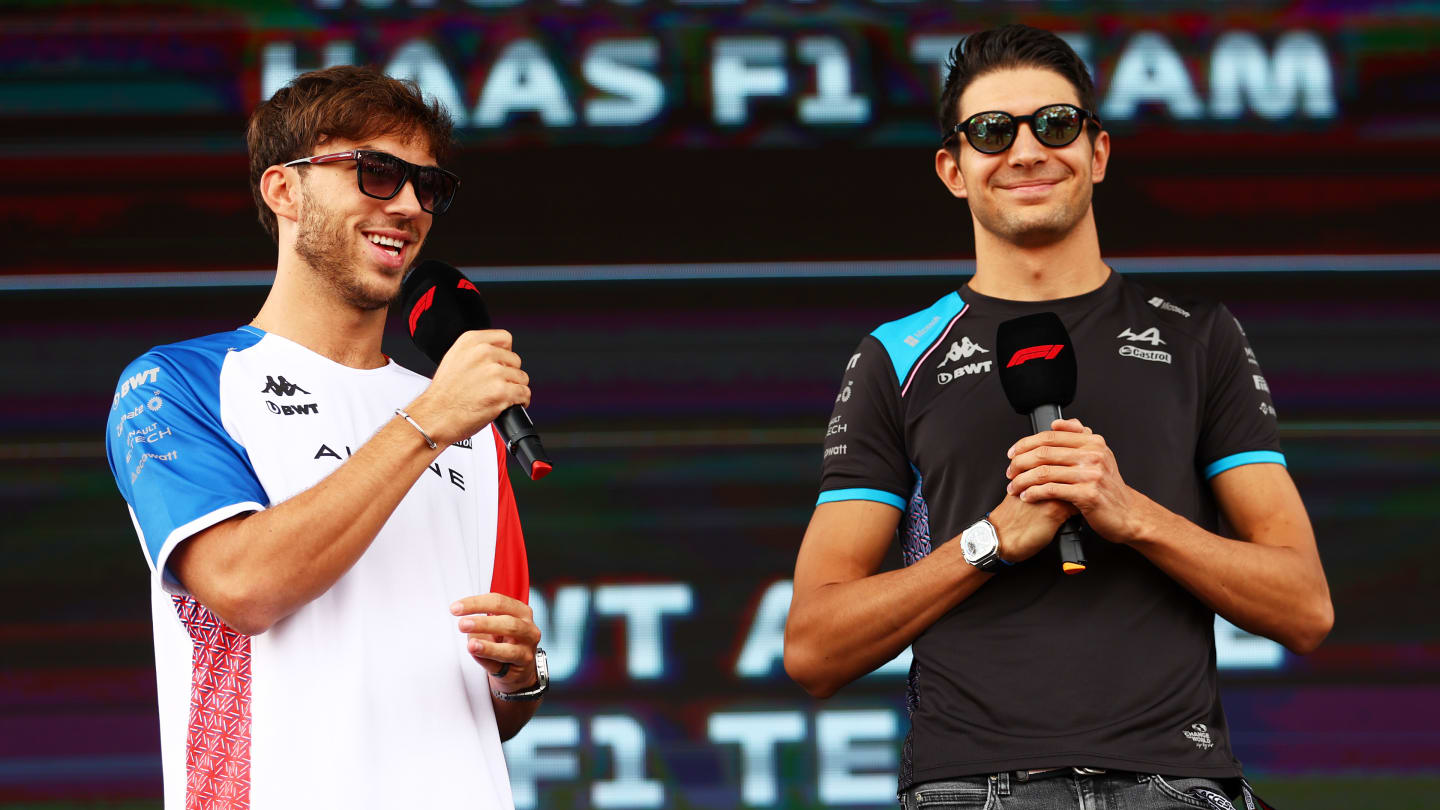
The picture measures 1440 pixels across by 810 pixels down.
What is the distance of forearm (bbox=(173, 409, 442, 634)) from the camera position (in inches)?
60.5

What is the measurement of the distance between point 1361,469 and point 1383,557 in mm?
160

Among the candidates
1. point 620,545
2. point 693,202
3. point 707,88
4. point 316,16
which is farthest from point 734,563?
point 316,16

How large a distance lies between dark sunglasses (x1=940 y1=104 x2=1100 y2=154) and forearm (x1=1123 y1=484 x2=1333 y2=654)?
484 millimetres

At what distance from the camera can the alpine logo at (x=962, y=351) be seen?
1.93m

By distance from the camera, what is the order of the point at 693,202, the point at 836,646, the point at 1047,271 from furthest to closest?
the point at 693,202 < the point at 1047,271 < the point at 836,646

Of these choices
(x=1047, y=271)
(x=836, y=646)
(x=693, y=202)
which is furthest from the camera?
(x=693, y=202)

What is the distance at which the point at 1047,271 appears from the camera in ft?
6.45

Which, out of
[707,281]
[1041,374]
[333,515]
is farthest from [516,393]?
[707,281]

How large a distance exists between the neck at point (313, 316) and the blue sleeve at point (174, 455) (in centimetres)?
11

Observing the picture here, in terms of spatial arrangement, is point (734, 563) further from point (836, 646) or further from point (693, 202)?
point (836, 646)

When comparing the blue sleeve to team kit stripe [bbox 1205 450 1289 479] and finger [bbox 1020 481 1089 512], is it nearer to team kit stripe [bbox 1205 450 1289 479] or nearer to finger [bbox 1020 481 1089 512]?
finger [bbox 1020 481 1089 512]

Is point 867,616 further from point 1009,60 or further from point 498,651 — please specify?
point 1009,60

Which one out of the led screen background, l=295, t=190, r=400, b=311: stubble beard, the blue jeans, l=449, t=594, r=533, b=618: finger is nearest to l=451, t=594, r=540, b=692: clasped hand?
l=449, t=594, r=533, b=618: finger

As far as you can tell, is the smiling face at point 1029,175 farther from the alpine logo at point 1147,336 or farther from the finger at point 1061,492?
the finger at point 1061,492
